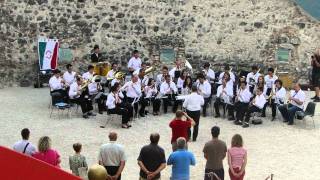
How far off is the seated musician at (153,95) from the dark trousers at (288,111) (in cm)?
344

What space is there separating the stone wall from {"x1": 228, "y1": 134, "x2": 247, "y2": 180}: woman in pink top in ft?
33.5

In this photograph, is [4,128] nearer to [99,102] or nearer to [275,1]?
[99,102]

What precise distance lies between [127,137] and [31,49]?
6423 millimetres

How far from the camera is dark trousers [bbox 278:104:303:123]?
16438 millimetres

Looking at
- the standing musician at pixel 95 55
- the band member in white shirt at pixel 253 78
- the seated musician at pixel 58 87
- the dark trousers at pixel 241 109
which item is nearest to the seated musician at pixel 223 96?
the dark trousers at pixel 241 109

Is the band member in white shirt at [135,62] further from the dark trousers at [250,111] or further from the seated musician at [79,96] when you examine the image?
the dark trousers at [250,111]

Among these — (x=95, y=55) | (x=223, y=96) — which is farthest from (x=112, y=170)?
(x=95, y=55)

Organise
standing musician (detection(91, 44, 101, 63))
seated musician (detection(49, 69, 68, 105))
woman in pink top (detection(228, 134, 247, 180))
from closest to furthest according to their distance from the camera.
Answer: woman in pink top (detection(228, 134, 247, 180)), seated musician (detection(49, 69, 68, 105)), standing musician (detection(91, 44, 101, 63))

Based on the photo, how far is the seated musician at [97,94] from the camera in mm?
16984

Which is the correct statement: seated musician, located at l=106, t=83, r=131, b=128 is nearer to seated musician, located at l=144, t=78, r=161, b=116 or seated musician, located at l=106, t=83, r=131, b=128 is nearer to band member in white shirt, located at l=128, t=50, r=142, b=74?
seated musician, located at l=144, t=78, r=161, b=116

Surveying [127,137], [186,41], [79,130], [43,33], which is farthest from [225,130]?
[43,33]

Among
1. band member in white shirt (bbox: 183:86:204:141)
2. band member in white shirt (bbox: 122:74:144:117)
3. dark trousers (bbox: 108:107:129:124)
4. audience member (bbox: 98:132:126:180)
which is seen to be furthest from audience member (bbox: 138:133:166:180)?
band member in white shirt (bbox: 122:74:144:117)

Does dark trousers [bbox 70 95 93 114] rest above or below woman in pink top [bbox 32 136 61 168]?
below

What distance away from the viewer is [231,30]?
2030 centimetres
